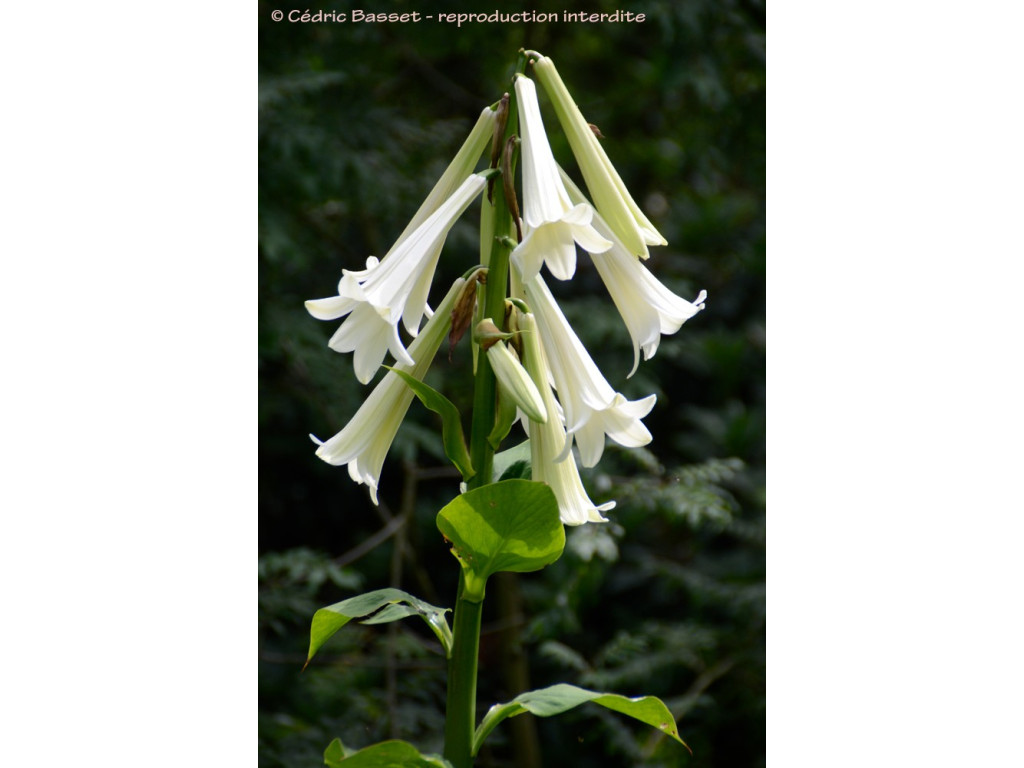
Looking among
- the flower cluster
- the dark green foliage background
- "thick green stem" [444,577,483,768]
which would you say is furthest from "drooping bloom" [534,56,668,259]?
the dark green foliage background

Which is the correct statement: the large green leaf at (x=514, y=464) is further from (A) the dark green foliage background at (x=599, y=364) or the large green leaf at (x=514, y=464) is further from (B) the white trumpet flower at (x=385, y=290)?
(A) the dark green foliage background at (x=599, y=364)

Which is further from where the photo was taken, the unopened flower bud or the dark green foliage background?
the dark green foliage background

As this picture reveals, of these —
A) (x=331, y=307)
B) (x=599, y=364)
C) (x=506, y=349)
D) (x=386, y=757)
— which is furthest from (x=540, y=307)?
(x=599, y=364)

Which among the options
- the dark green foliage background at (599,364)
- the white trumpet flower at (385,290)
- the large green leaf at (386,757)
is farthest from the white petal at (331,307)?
the dark green foliage background at (599,364)

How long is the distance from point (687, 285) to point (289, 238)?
2.68 ft

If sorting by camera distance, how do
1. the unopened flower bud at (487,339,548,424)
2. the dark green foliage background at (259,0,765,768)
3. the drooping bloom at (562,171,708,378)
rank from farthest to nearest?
1. the dark green foliage background at (259,0,765,768)
2. the drooping bloom at (562,171,708,378)
3. the unopened flower bud at (487,339,548,424)

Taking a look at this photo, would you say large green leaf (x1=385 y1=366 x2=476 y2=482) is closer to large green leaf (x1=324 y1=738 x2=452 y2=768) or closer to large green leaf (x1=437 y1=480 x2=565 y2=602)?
large green leaf (x1=437 y1=480 x2=565 y2=602)

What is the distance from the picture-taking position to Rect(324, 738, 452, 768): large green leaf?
869 millimetres

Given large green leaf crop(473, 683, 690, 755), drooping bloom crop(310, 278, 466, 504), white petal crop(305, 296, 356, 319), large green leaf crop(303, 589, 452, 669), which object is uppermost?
white petal crop(305, 296, 356, 319)

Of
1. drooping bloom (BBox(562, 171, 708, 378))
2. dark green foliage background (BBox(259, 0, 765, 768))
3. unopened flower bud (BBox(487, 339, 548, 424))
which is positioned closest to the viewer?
unopened flower bud (BBox(487, 339, 548, 424))

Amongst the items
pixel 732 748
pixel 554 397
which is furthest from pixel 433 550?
pixel 554 397

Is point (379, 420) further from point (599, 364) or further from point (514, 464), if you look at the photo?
point (599, 364)

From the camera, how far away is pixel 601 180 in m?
0.94

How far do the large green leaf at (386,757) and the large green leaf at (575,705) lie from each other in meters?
0.07
